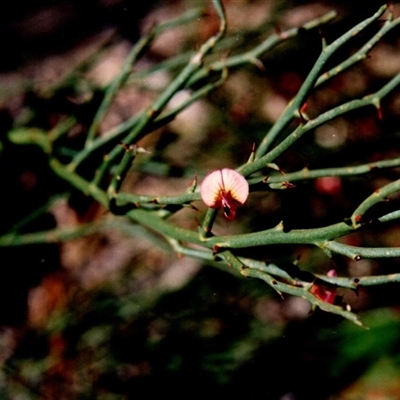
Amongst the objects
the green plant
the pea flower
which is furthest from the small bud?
the pea flower

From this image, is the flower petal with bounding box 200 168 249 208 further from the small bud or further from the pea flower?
the small bud

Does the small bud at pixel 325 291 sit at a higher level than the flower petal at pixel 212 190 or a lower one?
lower

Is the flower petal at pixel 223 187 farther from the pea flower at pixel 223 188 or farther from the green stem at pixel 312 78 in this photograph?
the green stem at pixel 312 78

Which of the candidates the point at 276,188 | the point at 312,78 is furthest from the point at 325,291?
the point at 312,78

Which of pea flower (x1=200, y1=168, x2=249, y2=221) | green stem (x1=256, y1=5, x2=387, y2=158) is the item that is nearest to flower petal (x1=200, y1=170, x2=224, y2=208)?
pea flower (x1=200, y1=168, x2=249, y2=221)

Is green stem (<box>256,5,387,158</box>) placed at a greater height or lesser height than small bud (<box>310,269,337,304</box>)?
greater

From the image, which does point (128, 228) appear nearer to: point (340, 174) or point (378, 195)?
point (340, 174)

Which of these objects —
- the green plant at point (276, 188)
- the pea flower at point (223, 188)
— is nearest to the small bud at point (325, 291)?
the green plant at point (276, 188)

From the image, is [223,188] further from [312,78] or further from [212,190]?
[312,78]

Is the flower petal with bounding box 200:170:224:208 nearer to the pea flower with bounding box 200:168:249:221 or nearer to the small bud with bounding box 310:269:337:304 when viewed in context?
the pea flower with bounding box 200:168:249:221
